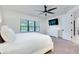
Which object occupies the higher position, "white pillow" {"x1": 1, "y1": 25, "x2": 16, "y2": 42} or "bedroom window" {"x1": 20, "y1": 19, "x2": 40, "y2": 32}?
"bedroom window" {"x1": 20, "y1": 19, "x2": 40, "y2": 32}

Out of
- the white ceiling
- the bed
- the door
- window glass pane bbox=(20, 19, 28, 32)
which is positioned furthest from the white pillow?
the door

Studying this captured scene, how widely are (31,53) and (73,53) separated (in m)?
0.67

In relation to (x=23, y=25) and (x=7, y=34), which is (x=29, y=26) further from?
(x=7, y=34)

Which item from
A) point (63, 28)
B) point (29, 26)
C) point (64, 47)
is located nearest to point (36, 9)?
point (29, 26)

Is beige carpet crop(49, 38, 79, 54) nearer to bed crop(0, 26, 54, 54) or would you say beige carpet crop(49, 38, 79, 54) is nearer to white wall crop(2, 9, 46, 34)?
bed crop(0, 26, 54, 54)

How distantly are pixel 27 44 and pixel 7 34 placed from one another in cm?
35

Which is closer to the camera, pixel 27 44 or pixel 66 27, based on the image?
pixel 27 44

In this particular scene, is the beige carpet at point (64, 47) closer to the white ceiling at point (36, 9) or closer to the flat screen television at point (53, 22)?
the flat screen television at point (53, 22)

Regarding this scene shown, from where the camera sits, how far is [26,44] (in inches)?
56.7

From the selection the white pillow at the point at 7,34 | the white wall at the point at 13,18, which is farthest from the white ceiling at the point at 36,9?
the white pillow at the point at 7,34

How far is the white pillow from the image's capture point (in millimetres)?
1350

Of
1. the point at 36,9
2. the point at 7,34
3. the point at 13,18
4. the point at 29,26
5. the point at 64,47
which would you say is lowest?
the point at 64,47

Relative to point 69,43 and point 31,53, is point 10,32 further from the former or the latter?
point 69,43

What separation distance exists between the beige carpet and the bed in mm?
85
